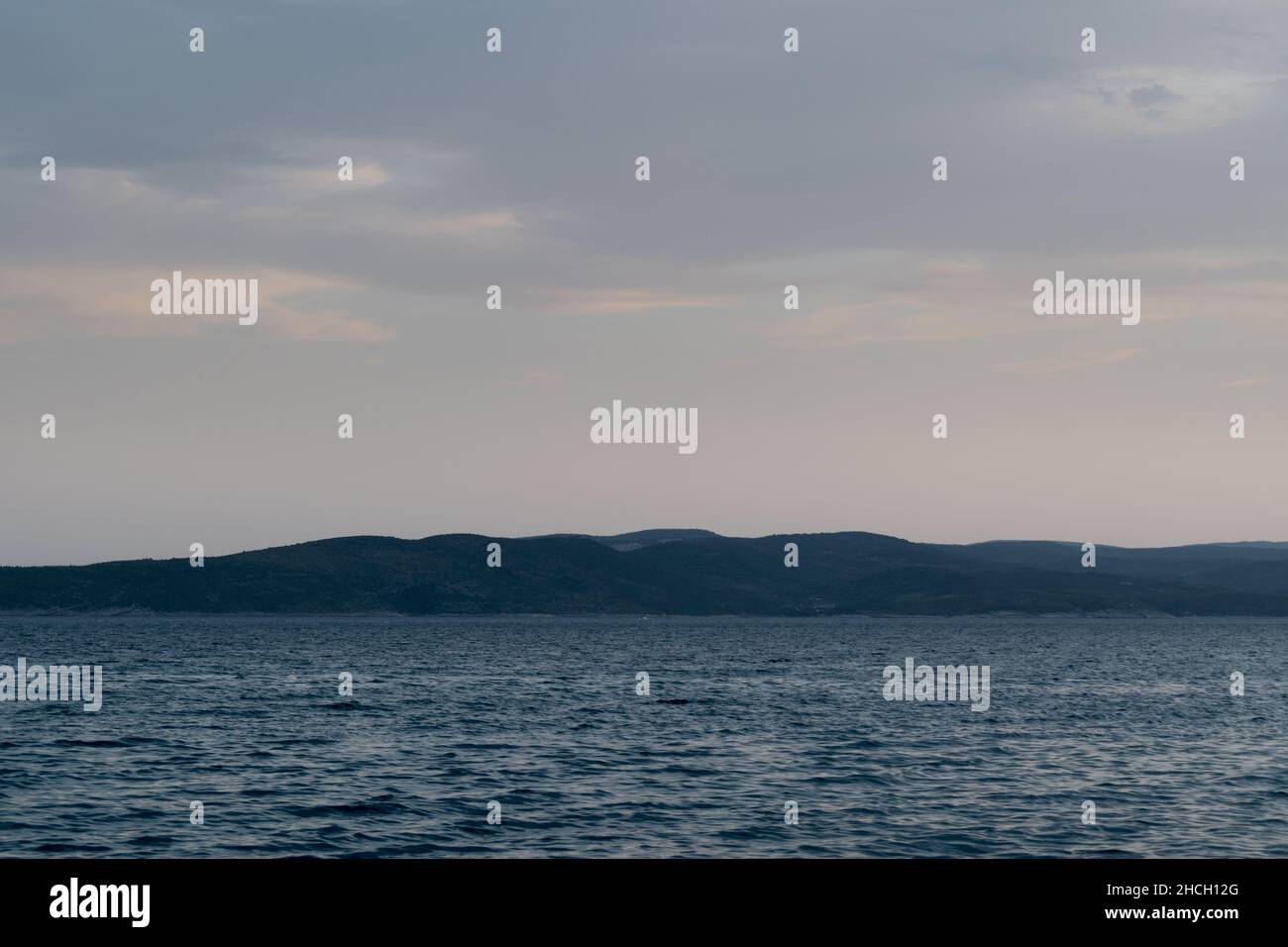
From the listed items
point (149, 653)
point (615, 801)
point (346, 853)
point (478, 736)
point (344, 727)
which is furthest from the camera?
point (149, 653)

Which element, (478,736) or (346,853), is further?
(478,736)

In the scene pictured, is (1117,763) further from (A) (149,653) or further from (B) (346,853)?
(A) (149,653)

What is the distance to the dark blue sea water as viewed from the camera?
39906 millimetres

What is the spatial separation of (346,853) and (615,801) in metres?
12.1

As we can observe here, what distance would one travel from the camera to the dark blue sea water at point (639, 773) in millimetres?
39906

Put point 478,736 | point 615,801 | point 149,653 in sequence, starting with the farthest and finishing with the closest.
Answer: point 149,653, point 478,736, point 615,801

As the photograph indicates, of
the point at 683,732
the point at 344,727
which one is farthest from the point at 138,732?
the point at 683,732

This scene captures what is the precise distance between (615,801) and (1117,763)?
973 inches

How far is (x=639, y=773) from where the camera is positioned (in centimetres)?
5450

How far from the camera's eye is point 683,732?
70.6 m

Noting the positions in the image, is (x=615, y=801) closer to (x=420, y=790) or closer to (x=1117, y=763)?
(x=420, y=790)

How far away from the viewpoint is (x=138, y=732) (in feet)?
228
